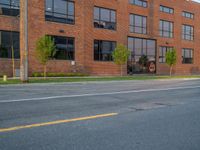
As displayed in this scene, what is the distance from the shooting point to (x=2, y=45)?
26.0 metres

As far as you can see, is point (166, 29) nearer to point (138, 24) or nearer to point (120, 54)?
point (138, 24)

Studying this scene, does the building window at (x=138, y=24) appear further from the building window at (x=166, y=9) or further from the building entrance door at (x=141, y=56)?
the building window at (x=166, y=9)

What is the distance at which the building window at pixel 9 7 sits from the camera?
25844mm

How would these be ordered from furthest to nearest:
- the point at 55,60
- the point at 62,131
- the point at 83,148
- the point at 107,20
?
the point at 107,20, the point at 55,60, the point at 62,131, the point at 83,148

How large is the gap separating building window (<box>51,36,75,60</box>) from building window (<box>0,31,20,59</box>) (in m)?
4.07

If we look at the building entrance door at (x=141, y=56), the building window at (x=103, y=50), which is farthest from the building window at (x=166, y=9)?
the building window at (x=103, y=50)

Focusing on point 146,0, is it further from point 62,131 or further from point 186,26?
point 62,131

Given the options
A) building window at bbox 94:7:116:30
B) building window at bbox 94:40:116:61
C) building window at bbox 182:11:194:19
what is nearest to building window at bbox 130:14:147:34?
building window at bbox 94:7:116:30

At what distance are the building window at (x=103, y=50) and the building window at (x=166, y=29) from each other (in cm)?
1030

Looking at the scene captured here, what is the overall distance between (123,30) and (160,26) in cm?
805

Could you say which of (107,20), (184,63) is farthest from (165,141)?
(184,63)

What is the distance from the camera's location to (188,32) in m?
45.2

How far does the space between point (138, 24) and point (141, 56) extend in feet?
14.8

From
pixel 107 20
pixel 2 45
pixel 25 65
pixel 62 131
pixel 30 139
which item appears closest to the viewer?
pixel 30 139
